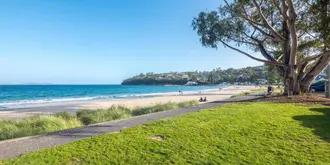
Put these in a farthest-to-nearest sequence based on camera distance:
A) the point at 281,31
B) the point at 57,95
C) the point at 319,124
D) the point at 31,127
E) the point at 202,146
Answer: the point at 57,95 → the point at 281,31 → the point at 31,127 → the point at 319,124 → the point at 202,146

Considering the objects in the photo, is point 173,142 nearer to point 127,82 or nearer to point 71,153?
point 71,153

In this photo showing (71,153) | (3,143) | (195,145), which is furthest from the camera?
(3,143)

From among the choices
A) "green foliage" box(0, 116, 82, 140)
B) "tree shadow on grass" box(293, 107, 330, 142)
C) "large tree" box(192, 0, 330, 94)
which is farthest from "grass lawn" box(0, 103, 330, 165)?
"large tree" box(192, 0, 330, 94)

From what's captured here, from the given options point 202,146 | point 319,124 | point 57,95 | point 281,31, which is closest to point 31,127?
point 202,146

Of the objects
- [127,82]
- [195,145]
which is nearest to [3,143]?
[195,145]

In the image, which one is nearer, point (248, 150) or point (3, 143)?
point (248, 150)

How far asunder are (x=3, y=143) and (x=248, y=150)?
546 centimetres

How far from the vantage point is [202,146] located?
187 inches

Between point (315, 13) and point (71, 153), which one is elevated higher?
point (315, 13)

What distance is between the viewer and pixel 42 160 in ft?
13.1

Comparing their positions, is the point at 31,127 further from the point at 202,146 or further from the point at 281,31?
the point at 281,31

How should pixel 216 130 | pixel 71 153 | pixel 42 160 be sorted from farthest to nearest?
pixel 216 130 → pixel 71 153 → pixel 42 160

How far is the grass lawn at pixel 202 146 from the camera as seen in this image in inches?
160

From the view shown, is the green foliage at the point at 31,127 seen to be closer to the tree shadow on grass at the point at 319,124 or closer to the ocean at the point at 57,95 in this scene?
the tree shadow on grass at the point at 319,124
